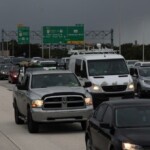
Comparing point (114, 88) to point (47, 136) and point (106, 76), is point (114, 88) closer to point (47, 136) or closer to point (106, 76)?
point (106, 76)

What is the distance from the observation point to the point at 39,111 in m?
15.8

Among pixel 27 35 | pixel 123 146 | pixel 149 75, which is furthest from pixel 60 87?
pixel 27 35

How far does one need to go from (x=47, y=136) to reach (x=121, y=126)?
6.43 metres

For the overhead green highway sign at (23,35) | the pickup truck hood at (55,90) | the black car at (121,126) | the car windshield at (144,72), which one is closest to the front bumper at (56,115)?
the pickup truck hood at (55,90)

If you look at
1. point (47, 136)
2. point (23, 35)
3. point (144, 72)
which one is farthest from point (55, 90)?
point (23, 35)

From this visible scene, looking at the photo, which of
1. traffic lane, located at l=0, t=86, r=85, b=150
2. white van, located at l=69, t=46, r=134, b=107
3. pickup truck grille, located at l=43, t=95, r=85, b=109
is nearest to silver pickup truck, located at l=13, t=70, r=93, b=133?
pickup truck grille, located at l=43, t=95, r=85, b=109

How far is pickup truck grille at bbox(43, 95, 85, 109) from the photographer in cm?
1592

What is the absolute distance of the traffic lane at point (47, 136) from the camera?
44.2 feet

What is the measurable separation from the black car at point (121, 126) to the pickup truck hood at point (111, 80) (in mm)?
12751

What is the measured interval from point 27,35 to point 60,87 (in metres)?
77.8

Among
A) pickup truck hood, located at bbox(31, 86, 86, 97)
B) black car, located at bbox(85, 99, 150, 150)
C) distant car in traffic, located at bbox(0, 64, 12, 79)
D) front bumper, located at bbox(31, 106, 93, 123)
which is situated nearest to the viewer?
black car, located at bbox(85, 99, 150, 150)

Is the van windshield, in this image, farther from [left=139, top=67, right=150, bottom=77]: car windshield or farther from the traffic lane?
[left=139, top=67, right=150, bottom=77]: car windshield

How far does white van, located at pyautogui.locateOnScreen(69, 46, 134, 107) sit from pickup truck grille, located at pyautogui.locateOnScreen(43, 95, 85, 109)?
7.23m

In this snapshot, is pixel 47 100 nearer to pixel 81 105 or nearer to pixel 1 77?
pixel 81 105
